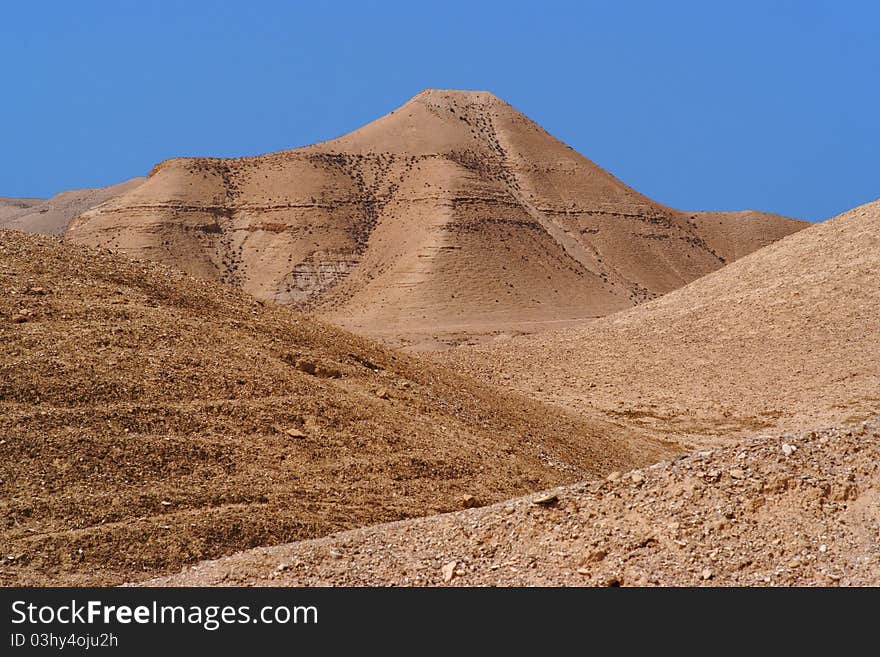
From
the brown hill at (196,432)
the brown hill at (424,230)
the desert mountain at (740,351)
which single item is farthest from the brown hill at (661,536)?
the brown hill at (424,230)

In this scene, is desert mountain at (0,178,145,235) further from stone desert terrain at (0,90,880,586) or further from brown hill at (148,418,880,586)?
brown hill at (148,418,880,586)

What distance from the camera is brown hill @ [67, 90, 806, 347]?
40.8m

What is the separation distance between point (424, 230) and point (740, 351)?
23.7m

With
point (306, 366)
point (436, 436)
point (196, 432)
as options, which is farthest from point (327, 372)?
point (196, 432)

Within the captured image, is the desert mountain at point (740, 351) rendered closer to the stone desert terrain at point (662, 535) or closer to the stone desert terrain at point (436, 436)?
the stone desert terrain at point (436, 436)

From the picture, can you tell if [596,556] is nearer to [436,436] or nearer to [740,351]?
[436,436]

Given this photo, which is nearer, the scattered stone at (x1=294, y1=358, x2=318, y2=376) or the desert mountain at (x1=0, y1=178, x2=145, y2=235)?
the scattered stone at (x1=294, y1=358, x2=318, y2=376)

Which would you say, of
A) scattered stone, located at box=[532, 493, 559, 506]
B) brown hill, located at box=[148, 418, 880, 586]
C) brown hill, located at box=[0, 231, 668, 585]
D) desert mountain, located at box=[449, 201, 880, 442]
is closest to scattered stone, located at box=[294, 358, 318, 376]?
brown hill, located at box=[0, 231, 668, 585]

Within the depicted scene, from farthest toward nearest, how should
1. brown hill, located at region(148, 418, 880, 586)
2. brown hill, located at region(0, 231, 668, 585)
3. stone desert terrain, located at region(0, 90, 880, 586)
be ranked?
1. brown hill, located at region(0, 231, 668, 585)
2. stone desert terrain, located at region(0, 90, 880, 586)
3. brown hill, located at region(148, 418, 880, 586)

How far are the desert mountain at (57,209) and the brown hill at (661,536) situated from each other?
7819 centimetres

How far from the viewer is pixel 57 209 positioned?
91688 mm

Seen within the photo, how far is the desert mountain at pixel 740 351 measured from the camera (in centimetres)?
1939

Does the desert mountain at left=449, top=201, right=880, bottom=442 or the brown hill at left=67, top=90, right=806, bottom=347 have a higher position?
the brown hill at left=67, top=90, right=806, bottom=347

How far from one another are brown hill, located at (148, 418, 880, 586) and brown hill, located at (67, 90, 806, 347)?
26.8m
